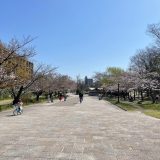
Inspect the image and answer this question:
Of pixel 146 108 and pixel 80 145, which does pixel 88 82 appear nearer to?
pixel 146 108

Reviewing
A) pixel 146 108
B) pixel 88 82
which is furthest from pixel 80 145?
pixel 88 82

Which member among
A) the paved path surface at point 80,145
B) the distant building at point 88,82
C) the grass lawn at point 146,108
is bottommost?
the paved path surface at point 80,145

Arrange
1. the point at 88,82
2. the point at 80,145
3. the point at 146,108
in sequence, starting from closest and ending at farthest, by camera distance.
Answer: the point at 80,145
the point at 146,108
the point at 88,82

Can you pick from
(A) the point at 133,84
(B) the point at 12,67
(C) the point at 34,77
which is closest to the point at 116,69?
(A) the point at 133,84

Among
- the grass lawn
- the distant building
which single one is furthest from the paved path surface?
the distant building

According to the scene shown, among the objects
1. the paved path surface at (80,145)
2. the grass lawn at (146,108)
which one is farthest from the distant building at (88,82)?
the paved path surface at (80,145)

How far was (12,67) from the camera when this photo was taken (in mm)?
33375

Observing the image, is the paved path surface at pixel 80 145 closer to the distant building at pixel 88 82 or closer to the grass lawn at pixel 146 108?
the grass lawn at pixel 146 108

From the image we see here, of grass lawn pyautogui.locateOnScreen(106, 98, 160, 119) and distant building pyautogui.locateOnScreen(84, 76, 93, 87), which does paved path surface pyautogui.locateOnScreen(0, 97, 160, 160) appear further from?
distant building pyautogui.locateOnScreen(84, 76, 93, 87)

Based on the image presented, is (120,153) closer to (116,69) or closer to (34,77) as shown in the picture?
(34,77)

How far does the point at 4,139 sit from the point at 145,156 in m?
5.63

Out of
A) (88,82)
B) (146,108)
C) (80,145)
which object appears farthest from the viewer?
(88,82)

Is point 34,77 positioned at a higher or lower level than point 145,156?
higher

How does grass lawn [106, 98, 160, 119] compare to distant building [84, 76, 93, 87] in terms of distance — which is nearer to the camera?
grass lawn [106, 98, 160, 119]
